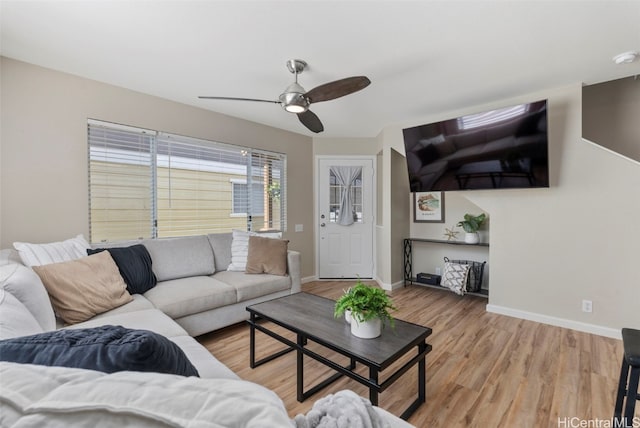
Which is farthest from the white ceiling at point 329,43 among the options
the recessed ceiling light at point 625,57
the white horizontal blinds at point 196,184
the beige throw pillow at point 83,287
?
the beige throw pillow at point 83,287

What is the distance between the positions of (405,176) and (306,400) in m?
3.49

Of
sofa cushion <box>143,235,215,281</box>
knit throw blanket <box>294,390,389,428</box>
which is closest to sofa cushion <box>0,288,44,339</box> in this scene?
knit throw blanket <box>294,390,389,428</box>

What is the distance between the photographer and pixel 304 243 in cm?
456

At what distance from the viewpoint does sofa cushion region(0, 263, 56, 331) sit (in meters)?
1.38

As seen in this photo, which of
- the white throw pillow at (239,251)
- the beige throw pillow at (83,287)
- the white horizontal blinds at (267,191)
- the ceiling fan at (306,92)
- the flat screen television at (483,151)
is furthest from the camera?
the white horizontal blinds at (267,191)

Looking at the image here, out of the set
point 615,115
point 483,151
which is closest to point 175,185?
point 483,151

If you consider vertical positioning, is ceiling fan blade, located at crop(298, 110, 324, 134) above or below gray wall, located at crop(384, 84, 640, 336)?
above

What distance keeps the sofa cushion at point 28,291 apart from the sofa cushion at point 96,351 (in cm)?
104

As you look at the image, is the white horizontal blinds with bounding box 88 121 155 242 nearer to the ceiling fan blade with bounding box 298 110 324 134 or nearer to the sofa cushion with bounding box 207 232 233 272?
the sofa cushion with bounding box 207 232 233 272

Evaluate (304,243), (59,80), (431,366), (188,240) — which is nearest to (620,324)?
(431,366)

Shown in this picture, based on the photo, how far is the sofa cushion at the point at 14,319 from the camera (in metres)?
1.10

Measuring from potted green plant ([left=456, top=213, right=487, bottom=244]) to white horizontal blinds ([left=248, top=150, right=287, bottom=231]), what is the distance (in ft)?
8.33

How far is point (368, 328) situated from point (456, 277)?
8.20 ft

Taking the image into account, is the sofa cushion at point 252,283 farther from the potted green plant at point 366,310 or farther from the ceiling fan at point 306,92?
the ceiling fan at point 306,92
